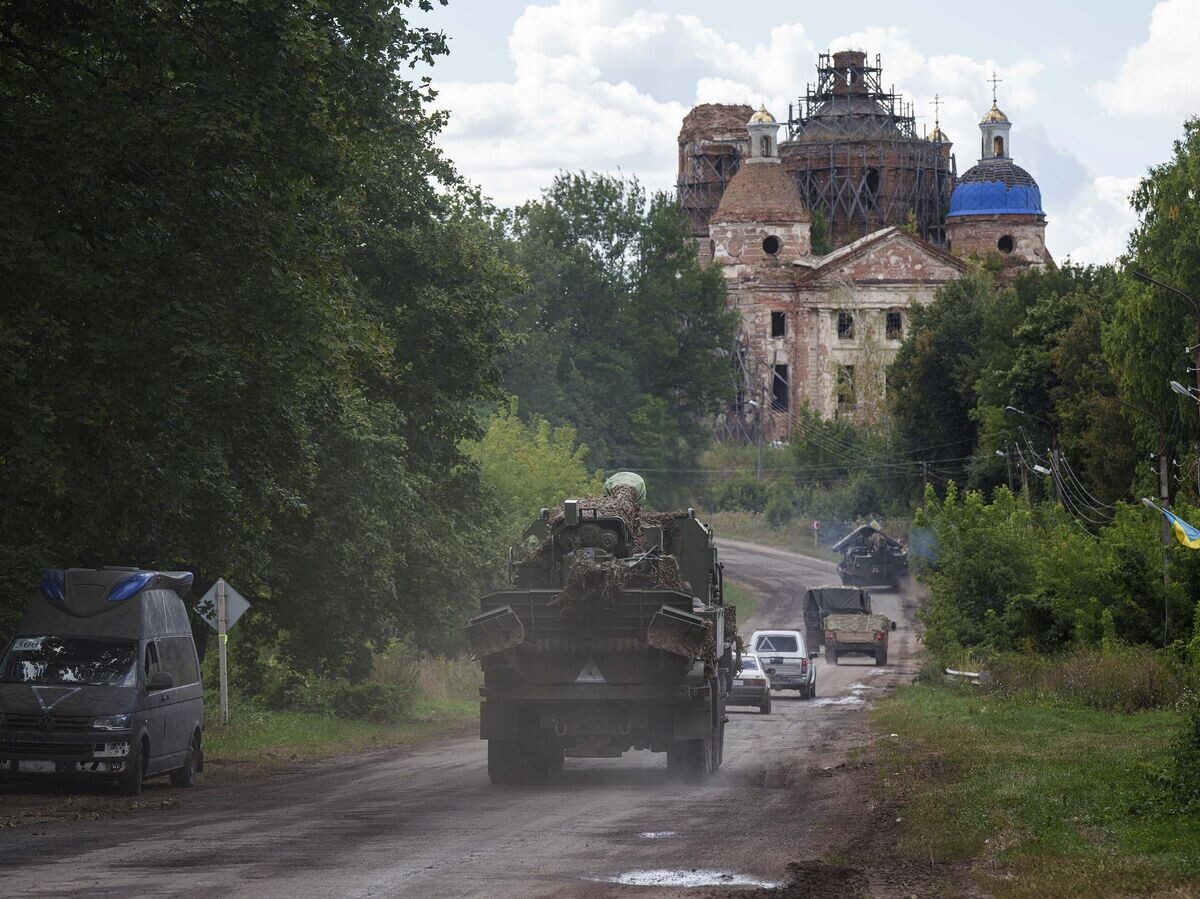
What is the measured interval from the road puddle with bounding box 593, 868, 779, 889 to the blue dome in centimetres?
10367

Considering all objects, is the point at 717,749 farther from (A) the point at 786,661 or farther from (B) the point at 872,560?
(B) the point at 872,560

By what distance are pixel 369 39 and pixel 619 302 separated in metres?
81.4

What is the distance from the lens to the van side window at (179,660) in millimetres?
21325

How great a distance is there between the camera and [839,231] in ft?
389

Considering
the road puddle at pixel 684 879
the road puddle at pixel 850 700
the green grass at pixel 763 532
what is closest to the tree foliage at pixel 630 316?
the green grass at pixel 763 532

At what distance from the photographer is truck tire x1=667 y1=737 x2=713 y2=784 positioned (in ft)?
68.5

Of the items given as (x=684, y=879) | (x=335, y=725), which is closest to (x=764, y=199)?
(x=335, y=725)

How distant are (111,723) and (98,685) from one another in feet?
1.87

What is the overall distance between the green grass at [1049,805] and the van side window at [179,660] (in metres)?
8.38

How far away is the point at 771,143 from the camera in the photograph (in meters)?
112

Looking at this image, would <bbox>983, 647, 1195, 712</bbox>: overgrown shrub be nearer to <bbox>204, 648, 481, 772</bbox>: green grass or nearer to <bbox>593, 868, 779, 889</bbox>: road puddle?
<bbox>204, 648, 481, 772</bbox>: green grass

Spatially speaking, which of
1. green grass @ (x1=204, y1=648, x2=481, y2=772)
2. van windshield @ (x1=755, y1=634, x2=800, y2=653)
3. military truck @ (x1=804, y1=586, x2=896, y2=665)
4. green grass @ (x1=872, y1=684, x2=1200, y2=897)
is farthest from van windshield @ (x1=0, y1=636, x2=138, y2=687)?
military truck @ (x1=804, y1=586, x2=896, y2=665)

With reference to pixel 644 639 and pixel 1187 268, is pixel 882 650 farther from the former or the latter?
pixel 644 639

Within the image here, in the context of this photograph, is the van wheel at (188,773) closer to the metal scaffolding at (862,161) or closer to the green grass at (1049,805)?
the green grass at (1049,805)
